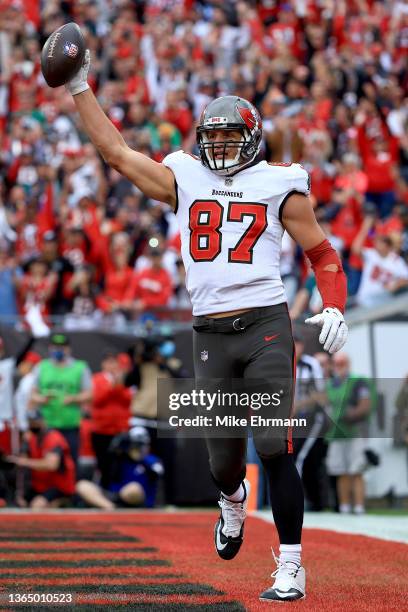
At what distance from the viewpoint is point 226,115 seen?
14.8 feet

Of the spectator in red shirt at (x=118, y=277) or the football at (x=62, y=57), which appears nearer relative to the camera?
the football at (x=62, y=57)

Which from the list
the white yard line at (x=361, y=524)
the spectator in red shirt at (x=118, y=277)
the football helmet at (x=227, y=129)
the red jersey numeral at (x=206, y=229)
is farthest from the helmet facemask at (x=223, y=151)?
the spectator in red shirt at (x=118, y=277)

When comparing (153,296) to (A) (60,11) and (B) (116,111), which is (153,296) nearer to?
(B) (116,111)

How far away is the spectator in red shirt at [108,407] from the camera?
1034cm

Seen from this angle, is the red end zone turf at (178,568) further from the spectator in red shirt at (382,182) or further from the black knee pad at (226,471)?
the spectator in red shirt at (382,182)

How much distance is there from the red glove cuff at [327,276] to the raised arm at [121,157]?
628mm

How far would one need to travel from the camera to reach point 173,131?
1400cm

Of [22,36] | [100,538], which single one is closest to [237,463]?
[100,538]

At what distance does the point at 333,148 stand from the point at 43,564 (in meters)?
9.91

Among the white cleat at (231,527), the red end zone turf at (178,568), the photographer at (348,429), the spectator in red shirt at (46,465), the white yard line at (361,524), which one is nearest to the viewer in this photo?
the red end zone turf at (178,568)

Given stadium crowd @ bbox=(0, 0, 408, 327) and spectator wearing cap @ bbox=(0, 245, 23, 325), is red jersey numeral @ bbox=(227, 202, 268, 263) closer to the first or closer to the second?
stadium crowd @ bbox=(0, 0, 408, 327)

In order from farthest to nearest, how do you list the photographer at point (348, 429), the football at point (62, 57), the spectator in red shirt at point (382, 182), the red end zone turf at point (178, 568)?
the spectator in red shirt at point (382, 182) → the photographer at point (348, 429) → the football at point (62, 57) → the red end zone turf at point (178, 568)

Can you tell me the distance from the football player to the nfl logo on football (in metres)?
0.10

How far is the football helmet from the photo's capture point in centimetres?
450
